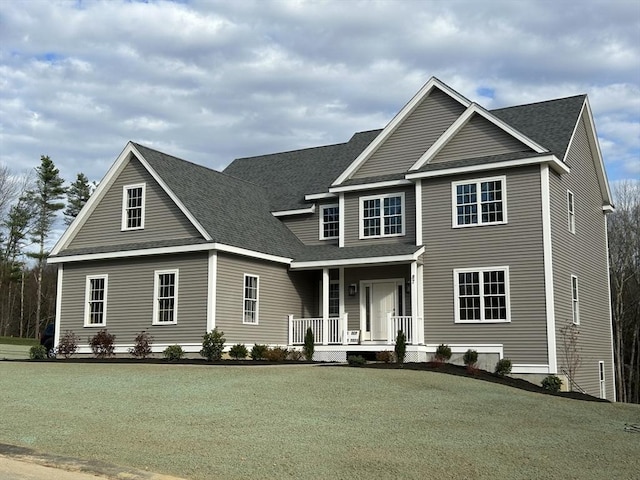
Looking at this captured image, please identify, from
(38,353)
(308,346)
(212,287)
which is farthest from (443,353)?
(38,353)

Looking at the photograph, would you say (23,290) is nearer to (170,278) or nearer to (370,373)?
(170,278)

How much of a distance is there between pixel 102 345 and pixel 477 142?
14356 millimetres

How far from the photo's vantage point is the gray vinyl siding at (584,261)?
2258cm

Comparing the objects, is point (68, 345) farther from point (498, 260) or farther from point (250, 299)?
point (498, 260)

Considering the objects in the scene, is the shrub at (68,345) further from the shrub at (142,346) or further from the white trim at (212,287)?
the white trim at (212,287)

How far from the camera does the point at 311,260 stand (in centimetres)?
2553

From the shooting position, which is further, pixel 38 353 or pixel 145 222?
pixel 145 222

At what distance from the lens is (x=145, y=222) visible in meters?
25.3

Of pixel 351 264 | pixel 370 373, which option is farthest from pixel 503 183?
pixel 370 373

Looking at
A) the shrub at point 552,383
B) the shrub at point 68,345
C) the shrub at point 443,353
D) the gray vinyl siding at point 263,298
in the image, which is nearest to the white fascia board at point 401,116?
the gray vinyl siding at point 263,298

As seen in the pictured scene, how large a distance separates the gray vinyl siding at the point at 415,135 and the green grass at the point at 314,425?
982 centimetres

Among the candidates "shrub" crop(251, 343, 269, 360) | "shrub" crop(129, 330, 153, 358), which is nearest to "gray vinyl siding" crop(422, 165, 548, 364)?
"shrub" crop(251, 343, 269, 360)

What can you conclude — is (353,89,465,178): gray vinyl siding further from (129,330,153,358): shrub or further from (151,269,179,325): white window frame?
(129,330,153,358): shrub

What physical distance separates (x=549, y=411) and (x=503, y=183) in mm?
10009
